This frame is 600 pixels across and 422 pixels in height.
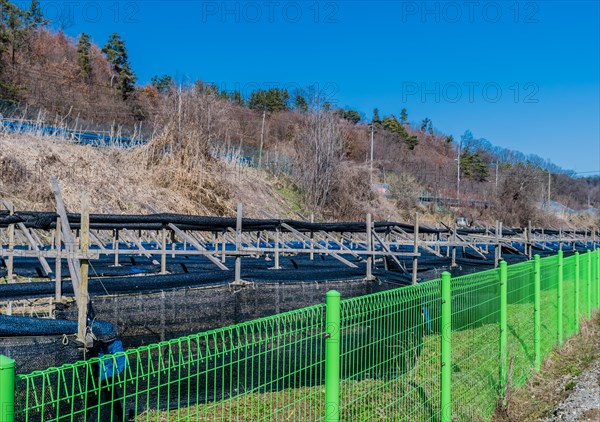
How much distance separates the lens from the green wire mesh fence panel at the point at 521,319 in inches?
271

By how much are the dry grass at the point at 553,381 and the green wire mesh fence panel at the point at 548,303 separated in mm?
214

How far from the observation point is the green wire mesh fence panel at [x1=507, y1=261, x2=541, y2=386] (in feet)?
22.6

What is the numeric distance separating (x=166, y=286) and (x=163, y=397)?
361 cm

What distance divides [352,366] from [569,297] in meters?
7.69

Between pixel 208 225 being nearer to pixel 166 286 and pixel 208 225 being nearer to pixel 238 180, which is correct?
pixel 166 286

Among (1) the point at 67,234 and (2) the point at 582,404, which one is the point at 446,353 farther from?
(1) the point at 67,234

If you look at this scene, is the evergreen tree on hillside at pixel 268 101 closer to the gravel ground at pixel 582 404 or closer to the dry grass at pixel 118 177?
the dry grass at pixel 118 177

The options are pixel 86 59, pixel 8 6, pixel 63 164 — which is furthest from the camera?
pixel 86 59

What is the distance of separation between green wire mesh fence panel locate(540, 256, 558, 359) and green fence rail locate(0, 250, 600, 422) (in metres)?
0.57

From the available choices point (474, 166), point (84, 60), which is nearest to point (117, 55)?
point (84, 60)

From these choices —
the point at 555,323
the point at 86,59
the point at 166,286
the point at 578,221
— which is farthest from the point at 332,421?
the point at 578,221

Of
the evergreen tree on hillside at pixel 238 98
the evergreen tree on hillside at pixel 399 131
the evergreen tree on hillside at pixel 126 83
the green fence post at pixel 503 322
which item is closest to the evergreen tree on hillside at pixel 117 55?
the evergreen tree on hillside at pixel 126 83

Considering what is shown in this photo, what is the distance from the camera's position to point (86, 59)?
52.6m

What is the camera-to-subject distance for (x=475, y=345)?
19.5 ft
